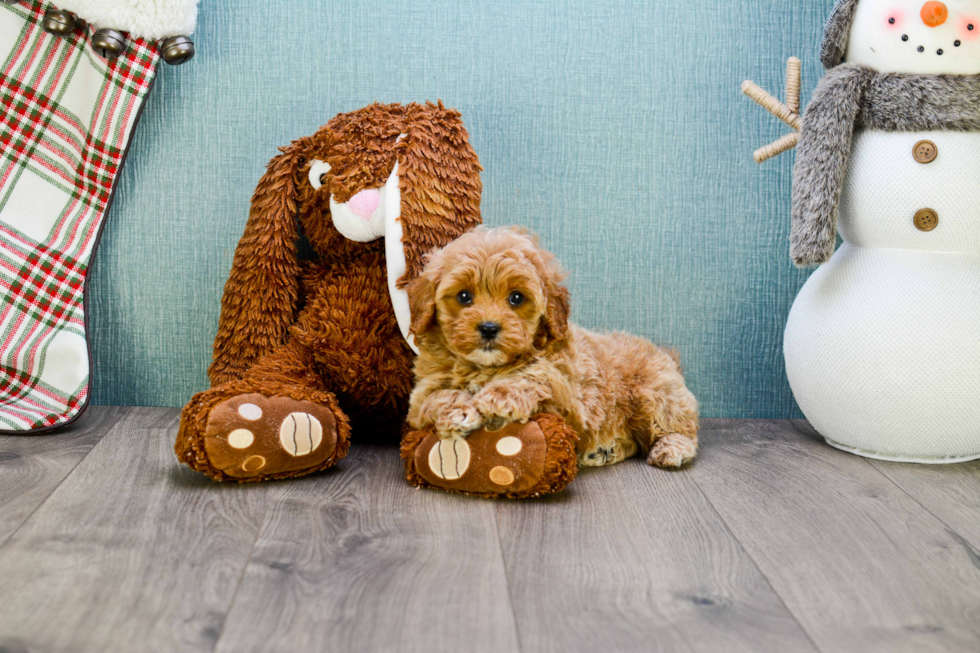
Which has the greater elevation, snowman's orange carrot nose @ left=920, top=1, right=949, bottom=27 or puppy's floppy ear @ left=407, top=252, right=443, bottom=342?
snowman's orange carrot nose @ left=920, top=1, right=949, bottom=27

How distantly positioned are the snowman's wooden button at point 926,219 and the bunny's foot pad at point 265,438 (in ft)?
3.09

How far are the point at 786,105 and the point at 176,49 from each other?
1.01m

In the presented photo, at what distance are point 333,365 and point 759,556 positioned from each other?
2.28ft

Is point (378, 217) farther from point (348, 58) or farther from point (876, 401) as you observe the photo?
point (876, 401)

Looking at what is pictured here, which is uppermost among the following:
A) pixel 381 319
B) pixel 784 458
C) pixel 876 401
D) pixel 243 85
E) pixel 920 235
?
pixel 243 85

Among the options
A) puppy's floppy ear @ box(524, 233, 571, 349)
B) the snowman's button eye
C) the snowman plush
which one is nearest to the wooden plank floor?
the snowman plush

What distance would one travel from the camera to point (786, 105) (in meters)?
1.39

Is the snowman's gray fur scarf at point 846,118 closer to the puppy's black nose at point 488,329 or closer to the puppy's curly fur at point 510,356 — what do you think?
the puppy's curly fur at point 510,356

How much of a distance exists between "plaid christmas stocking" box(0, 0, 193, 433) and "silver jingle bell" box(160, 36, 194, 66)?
5 centimetres

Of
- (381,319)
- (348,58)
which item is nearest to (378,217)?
(381,319)

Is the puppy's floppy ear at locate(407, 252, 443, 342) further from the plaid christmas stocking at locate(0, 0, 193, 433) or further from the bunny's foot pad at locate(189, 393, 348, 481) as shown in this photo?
Result: the plaid christmas stocking at locate(0, 0, 193, 433)

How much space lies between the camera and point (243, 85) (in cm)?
148

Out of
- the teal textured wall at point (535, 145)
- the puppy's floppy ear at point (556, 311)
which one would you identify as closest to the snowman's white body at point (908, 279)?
the teal textured wall at point (535, 145)

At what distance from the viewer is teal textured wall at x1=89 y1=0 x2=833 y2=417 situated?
148cm
